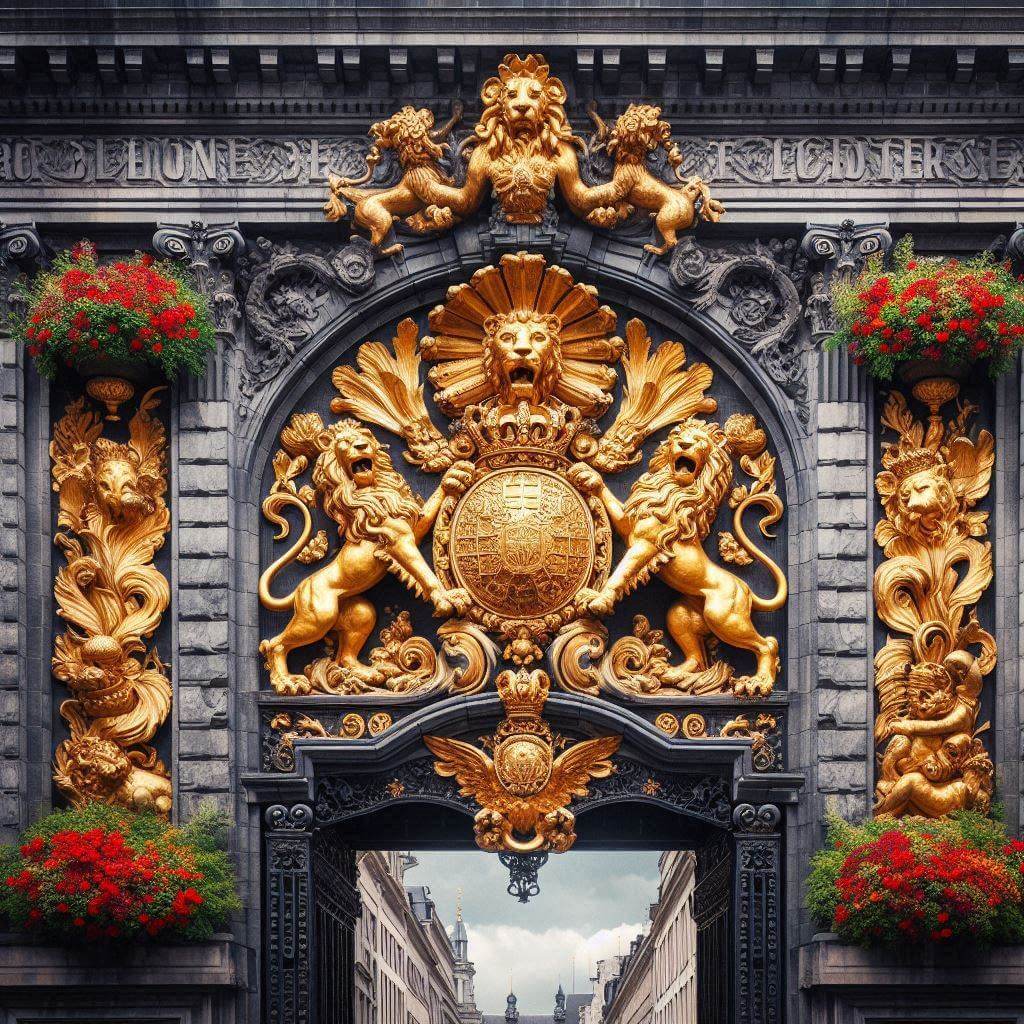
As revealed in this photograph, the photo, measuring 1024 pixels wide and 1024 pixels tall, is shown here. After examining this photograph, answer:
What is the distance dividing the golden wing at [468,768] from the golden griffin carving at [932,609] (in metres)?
4.26

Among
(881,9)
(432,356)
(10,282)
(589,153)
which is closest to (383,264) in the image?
(432,356)

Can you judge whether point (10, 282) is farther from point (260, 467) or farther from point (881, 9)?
point (881, 9)

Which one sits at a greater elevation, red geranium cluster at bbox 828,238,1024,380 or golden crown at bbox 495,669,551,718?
red geranium cluster at bbox 828,238,1024,380

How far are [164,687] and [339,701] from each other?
194 cm

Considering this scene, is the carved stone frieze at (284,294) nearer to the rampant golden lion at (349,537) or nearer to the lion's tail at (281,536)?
the rampant golden lion at (349,537)

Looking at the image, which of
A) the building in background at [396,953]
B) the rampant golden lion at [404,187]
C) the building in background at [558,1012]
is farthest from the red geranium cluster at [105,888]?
the building in background at [558,1012]

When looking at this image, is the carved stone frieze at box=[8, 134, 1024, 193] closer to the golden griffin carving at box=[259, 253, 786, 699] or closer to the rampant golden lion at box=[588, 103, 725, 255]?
the rampant golden lion at box=[588, 103, 725, 255]

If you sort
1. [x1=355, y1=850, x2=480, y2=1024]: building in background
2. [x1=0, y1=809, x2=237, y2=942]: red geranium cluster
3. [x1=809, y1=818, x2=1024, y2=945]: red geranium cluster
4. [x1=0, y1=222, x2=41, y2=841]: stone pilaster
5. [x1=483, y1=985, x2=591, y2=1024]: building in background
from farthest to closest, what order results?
[x1=483, y1=985, x2=591, y2=1024]: building in background < [x1=355, y1=850, x2=480, y2=1024]: building in background < [x1=0, y1=222, x2=41, y2=841]: stone pilaster < [x1=0, y1=809, x2=237, y2=942]: red geranium cluster < [x1=809, y1=818, x2=1024, y2=945]: red geranium cluster

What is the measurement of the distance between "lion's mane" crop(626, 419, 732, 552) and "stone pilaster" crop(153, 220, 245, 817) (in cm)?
466

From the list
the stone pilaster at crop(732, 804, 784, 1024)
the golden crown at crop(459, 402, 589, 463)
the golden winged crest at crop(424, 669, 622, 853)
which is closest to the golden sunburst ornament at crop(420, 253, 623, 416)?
the golden crown at crop(459, 402, 589, 463)

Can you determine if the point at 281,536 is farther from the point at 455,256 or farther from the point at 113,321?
the point at 455,256

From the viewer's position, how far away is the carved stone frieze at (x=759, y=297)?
2391cm

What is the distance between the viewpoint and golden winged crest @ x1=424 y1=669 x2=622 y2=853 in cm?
2339

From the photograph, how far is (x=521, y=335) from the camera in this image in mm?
23688
